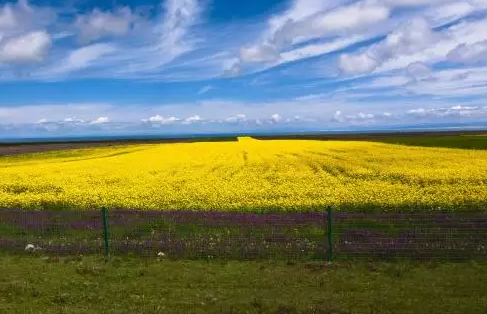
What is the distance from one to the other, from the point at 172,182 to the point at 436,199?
1518 cm

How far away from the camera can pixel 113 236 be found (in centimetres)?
1741

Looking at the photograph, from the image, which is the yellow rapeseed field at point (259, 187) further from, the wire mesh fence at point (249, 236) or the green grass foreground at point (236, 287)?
the green grass foreground at point (236, 287)

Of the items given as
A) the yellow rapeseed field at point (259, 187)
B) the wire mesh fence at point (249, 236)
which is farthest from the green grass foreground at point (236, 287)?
the yellow rapeseed field at point (259, 187)

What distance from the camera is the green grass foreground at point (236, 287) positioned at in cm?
994

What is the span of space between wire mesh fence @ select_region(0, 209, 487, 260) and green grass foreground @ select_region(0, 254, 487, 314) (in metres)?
0.95

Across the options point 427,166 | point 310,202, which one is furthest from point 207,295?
point 427,166

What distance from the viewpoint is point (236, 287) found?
11391mm

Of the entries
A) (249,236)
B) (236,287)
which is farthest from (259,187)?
(236,287)

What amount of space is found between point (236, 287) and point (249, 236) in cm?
517

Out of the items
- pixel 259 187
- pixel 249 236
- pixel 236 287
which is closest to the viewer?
pixel 236 287

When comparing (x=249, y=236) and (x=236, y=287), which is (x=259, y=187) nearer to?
(x=249, y=236)

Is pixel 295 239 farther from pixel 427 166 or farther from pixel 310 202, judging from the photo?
pixel 427 166

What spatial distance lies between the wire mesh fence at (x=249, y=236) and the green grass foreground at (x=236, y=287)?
0.95 m

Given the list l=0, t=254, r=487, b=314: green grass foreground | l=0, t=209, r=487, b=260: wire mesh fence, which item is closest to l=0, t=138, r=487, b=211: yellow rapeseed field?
l=0, t=209, r=487, b=260: wire mesh fence
